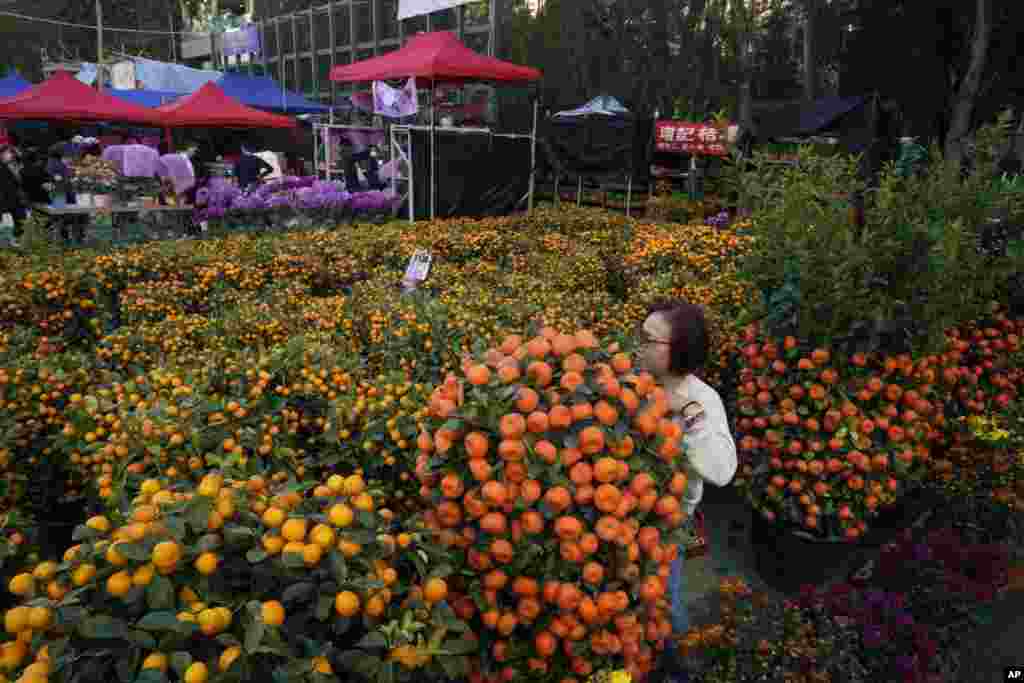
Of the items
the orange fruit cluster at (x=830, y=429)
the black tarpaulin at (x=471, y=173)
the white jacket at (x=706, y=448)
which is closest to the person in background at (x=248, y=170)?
the black tarpaulin at (x=471, y=173)

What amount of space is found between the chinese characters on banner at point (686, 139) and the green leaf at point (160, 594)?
12.6 meters

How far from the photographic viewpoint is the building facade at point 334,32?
70.7 feet

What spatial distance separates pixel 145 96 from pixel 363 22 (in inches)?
401

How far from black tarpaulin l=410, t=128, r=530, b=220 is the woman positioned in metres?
8.25

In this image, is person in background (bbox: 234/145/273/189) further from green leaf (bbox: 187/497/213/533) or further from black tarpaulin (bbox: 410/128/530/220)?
green leaf (bbox: 187/497/213/533)

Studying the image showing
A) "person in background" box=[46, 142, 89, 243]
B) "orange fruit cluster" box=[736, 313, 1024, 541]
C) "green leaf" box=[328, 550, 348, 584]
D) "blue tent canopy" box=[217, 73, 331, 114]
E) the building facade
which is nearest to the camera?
"green leaf" box=[328, 550, 348, 584]

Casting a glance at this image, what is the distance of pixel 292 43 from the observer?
31969 millimetres

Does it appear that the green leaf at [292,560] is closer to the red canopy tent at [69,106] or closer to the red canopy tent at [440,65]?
the red canopy tent at [440,65]

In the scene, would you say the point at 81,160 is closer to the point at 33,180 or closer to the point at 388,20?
the point at 33,180

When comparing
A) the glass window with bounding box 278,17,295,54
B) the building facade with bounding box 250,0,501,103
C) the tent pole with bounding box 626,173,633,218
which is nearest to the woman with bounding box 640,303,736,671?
the tent pole with bounding box 626,173,633,218

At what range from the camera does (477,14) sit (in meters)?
21.4

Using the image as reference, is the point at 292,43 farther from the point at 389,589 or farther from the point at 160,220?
the point at 389,589

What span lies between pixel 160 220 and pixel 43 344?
7.43 meters

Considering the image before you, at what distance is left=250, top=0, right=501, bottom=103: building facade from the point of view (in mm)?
21562
